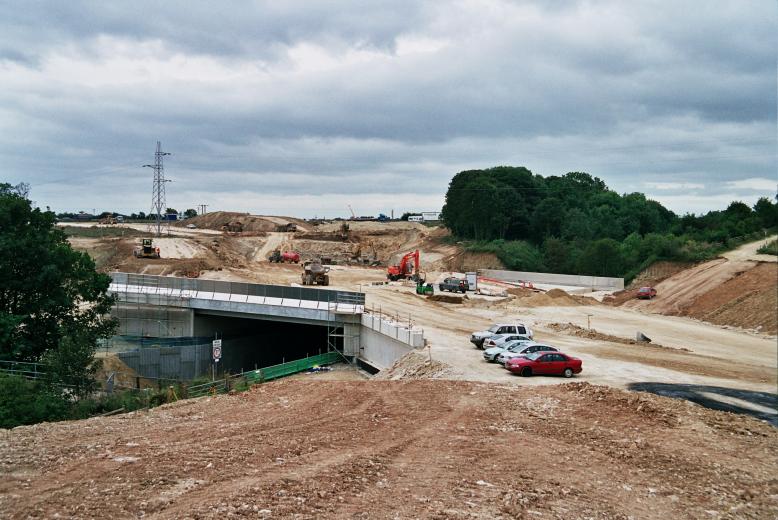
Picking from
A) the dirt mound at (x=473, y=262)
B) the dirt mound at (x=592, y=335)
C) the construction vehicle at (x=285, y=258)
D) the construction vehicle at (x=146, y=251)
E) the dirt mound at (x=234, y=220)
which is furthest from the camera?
the dirt mound at (x=234, y=220)

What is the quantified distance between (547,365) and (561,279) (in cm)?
5755

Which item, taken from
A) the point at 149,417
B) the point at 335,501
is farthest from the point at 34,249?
the point at 335,501

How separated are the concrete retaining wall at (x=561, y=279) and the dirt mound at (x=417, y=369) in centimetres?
5104

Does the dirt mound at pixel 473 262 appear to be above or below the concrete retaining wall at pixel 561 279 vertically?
above

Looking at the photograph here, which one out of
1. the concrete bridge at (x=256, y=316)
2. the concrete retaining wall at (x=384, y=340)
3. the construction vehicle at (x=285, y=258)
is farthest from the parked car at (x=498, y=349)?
the construction vehicle at (x=285, y=258)

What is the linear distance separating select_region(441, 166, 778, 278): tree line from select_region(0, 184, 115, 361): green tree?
202 ft

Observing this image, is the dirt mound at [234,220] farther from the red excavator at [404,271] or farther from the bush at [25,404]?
the bush at [25,404]

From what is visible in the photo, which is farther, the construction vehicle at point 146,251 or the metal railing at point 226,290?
the construction vehicle at point 146,251

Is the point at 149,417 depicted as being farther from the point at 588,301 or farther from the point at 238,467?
the point at 588,301

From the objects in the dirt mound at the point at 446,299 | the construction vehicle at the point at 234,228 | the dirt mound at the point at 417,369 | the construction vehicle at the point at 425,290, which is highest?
the construction vehicle at the point at 234,228

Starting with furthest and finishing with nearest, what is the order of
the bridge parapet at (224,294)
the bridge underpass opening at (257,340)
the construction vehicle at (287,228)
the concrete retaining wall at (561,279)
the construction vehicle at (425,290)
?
the construction vehicle at (287,228) → the concrete retaining wall at (561,279) → the construction vehicle at (425,290) → the bridge underpass opening at (257,340) → the bridge parapet at (224,294)

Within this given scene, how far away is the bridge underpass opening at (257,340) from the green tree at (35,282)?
16.1 meters

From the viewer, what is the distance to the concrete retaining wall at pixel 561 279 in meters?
79.9

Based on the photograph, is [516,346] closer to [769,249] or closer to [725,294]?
[725,294]
